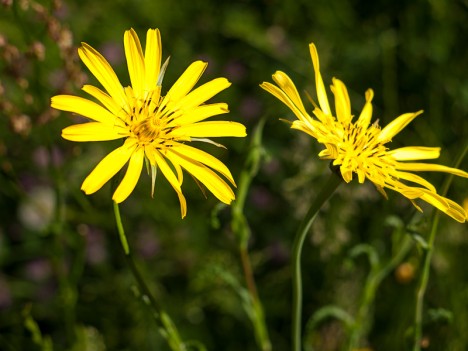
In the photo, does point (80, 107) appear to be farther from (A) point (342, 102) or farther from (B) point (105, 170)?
(A) point (342, 102)

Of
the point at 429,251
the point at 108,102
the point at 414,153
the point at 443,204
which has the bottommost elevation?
the point at 429,251

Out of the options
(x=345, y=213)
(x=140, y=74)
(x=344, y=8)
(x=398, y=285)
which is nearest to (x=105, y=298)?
(x=345, y=213)

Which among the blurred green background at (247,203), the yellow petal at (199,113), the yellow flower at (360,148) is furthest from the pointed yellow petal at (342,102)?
the blurred green background at (247,203)

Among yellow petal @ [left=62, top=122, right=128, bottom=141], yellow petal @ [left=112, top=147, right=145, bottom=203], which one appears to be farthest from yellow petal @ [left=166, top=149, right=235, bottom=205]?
yellow petal @ [left=62, top=122, right=128, bottom=141]

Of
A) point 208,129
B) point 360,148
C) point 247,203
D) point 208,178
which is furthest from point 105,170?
point 247,203

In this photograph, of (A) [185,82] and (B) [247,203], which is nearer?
(A) [185,82]

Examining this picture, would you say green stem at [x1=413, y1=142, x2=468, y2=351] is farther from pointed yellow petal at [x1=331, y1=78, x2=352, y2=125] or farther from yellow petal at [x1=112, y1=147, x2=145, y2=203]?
yellow petal at [x1=112, y1=147, x2=145, y2=203]

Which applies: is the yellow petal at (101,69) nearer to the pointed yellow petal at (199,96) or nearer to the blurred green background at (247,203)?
the pointed yellow petal at (199,96)
